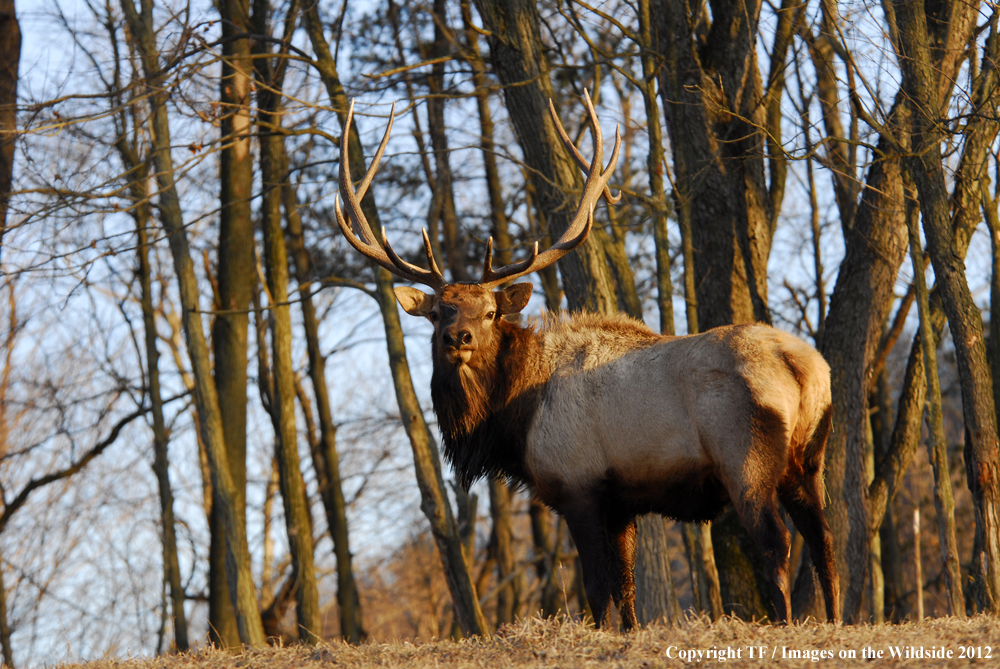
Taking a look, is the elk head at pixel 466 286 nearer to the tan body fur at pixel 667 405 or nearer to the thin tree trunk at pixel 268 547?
the tan body fur at pixel 667 405

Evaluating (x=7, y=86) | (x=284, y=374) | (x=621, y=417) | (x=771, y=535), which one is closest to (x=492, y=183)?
(x=284, y=374)

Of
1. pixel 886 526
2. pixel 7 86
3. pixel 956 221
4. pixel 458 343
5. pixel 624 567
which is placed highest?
pixel 7 86

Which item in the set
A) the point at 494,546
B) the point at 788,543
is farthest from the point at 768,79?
the point at 494,546

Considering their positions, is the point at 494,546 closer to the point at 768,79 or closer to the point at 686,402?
the point at 768,79

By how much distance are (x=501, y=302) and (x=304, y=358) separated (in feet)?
47.2

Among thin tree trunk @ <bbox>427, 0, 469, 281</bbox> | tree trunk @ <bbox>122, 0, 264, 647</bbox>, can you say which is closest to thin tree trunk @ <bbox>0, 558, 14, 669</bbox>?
tree trunk @ <bbox>122, 0, 264, 647</bbox>

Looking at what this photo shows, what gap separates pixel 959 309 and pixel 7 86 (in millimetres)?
10421

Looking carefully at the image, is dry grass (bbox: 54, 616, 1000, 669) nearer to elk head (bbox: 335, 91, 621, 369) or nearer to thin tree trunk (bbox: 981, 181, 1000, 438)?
elk head (bbox: 335, 91, 621, 369)

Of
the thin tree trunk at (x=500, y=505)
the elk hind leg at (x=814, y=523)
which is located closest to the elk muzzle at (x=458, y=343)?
the elk hind leg at (x=814, y=523)

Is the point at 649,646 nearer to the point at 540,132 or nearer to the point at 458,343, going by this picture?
the point at 458,343

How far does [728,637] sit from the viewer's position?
493 cm

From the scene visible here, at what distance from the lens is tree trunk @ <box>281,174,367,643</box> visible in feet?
55.7

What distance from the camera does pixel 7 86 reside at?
35.5ft

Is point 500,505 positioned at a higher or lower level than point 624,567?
lower
